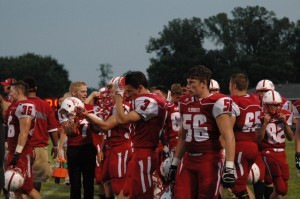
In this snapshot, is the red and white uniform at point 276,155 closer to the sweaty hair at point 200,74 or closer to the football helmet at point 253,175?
the football helmet at point 253,175

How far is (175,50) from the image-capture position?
363 ft

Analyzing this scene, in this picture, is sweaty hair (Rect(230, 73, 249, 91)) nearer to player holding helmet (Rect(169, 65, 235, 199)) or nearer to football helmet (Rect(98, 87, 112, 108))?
football helmet (Rect(98, 87, 112, 108))

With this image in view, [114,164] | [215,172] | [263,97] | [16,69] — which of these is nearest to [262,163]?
[263,97]

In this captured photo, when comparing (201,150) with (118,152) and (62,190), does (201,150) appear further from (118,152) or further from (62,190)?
(62,190)

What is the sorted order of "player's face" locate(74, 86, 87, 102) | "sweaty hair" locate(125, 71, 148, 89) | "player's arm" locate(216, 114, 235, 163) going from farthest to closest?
"player's face" locate(74, 86, 87, 102) → "sweaty hair" locate(125, 71, 148, 89) → "player's arm" locate(216, 114, 235, 163)

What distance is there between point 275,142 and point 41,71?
109 m

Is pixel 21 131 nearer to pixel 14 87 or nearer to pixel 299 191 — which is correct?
pixel 14 87

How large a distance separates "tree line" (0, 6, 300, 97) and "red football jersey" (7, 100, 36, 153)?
87.9 meters

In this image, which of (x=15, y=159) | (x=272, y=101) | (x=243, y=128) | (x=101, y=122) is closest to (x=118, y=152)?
(x=101, y=122)

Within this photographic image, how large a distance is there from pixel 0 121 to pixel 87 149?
2.65 metres

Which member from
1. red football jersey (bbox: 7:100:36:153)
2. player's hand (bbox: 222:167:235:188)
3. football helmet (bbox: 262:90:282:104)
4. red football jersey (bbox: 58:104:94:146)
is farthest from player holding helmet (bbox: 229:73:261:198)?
red football jersey (bbox: 7:100:36:153)

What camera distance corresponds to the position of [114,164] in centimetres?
1030

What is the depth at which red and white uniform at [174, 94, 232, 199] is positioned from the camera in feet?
25.9

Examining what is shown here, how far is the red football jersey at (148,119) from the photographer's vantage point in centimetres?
865
